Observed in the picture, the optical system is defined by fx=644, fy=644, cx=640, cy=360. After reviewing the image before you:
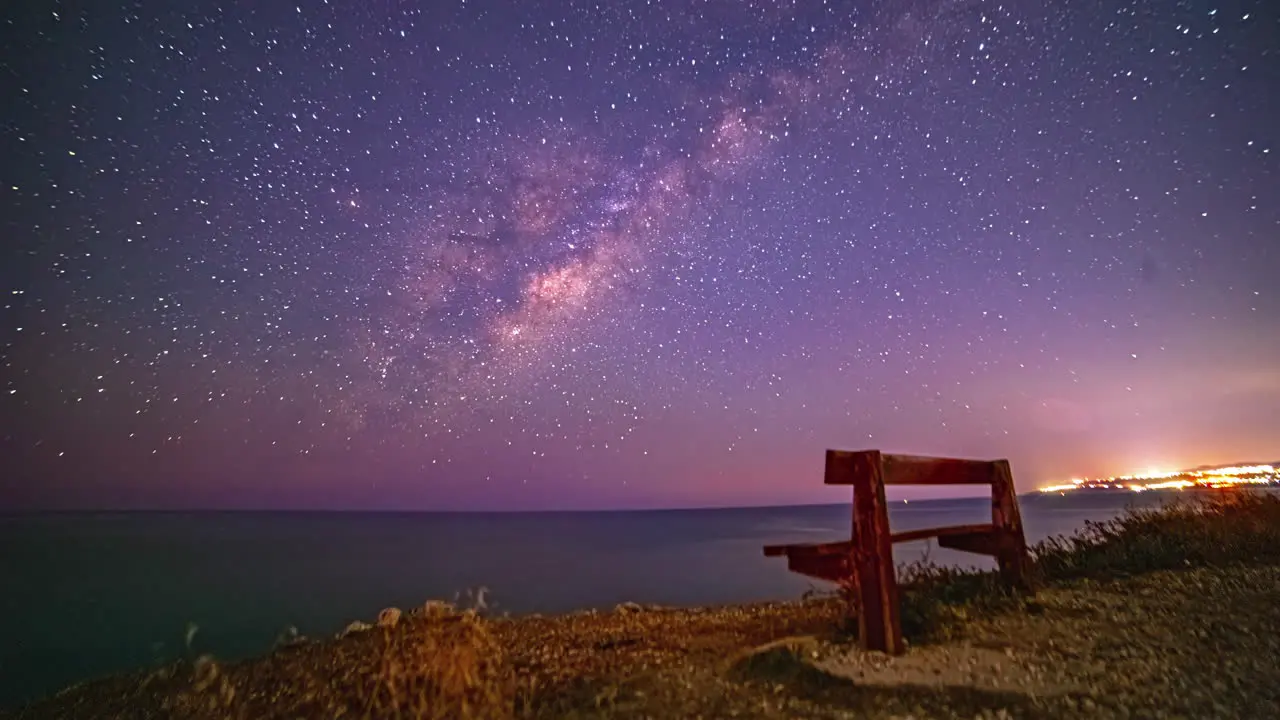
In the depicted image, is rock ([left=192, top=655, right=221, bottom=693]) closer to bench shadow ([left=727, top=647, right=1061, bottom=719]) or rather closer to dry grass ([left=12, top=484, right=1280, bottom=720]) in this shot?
dry grass ([left=12, top=484, right=1280, bottom=720])

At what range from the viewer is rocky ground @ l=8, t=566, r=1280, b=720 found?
5.18 meters

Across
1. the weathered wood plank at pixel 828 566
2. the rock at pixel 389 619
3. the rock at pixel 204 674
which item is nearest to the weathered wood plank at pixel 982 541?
the weathered wood plank at pixel 828 566

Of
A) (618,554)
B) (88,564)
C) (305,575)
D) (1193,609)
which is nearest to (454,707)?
(1193,609)

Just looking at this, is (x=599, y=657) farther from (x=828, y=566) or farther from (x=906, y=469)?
(x=906, y=469)

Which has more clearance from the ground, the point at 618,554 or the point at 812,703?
the point at 812,703

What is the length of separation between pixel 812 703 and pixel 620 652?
3.60m

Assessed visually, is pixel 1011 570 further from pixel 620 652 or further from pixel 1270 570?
pixel 620 652

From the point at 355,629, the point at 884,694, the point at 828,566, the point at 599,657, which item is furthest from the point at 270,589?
the point at 884,694

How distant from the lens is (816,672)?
599cm

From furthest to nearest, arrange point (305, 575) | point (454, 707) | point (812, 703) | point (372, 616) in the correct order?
1. point (305, 575)
2. point (372, 616)
3. point (454, 707)
4. point (812, 703)

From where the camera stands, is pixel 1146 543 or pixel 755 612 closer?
pixel 1146 543

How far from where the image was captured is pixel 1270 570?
8875mm

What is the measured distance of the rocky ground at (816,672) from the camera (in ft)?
17.0

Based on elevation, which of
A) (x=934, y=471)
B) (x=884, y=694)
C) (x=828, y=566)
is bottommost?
(x=884, y=694)
